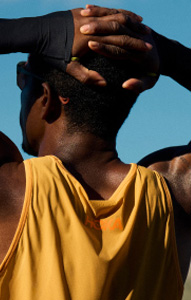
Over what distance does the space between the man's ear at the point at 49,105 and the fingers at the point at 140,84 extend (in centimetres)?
42

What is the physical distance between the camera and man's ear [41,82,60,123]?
382 centimetres

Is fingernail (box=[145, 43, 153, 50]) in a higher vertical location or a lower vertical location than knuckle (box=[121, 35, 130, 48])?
lower

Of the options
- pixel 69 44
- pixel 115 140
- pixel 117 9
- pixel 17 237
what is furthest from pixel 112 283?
pixel 117 9

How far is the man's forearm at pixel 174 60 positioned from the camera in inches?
165

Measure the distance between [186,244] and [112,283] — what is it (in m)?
0.61

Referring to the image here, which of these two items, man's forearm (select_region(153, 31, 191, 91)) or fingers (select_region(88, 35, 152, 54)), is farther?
man's forearm (select_region(153, 31, 191, 91))

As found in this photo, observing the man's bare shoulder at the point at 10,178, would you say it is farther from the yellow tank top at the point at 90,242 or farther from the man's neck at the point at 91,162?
the man's neck at the point at 91,162

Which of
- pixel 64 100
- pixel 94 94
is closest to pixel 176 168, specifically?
pixel 94 94

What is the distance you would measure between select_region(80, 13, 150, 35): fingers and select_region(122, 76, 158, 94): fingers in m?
0.29

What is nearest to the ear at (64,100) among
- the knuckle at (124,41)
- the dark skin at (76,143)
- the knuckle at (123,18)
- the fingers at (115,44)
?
the dark skin at (76,143)

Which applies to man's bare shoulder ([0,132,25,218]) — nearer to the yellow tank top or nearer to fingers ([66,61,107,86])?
the yellow tank top

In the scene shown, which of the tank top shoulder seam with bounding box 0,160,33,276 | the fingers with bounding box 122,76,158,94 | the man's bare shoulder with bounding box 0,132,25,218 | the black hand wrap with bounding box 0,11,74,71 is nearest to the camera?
the tank top shoulder seam with bounding box 0,160,33,276

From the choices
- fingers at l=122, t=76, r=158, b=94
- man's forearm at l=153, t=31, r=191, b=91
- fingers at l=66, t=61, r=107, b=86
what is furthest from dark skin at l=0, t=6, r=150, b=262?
man's forearm at l=153, t=31, r=191, b=91

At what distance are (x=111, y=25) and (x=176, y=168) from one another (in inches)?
38.6
